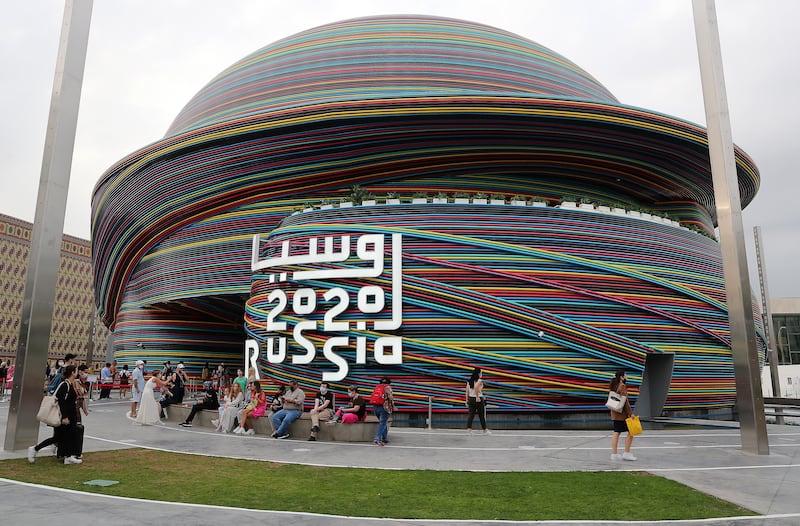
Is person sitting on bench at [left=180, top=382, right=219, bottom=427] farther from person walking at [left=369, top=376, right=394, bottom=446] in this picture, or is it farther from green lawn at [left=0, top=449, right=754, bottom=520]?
green lawn at [left=0, top=449, right=754, bottom=520]

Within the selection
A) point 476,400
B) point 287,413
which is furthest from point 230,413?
point 476,400

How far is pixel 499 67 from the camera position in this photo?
28.2 m

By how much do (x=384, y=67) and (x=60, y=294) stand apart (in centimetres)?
6441

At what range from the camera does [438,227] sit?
17734 mm

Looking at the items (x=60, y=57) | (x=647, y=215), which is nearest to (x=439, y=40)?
(x=647, y=215)

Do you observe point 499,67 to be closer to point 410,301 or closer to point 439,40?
point 439,40

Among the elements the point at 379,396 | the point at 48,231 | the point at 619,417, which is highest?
the point at 48,231

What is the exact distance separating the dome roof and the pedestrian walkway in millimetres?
15564

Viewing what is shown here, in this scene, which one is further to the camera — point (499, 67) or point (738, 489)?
point (499, 67)

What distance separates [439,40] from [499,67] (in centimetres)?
313

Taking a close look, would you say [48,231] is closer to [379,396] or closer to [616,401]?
[379,396]

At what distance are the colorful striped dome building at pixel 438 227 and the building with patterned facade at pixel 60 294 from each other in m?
46.3

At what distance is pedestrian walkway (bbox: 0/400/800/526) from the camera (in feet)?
21.4

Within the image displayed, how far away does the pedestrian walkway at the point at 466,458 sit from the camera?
21.4ft
